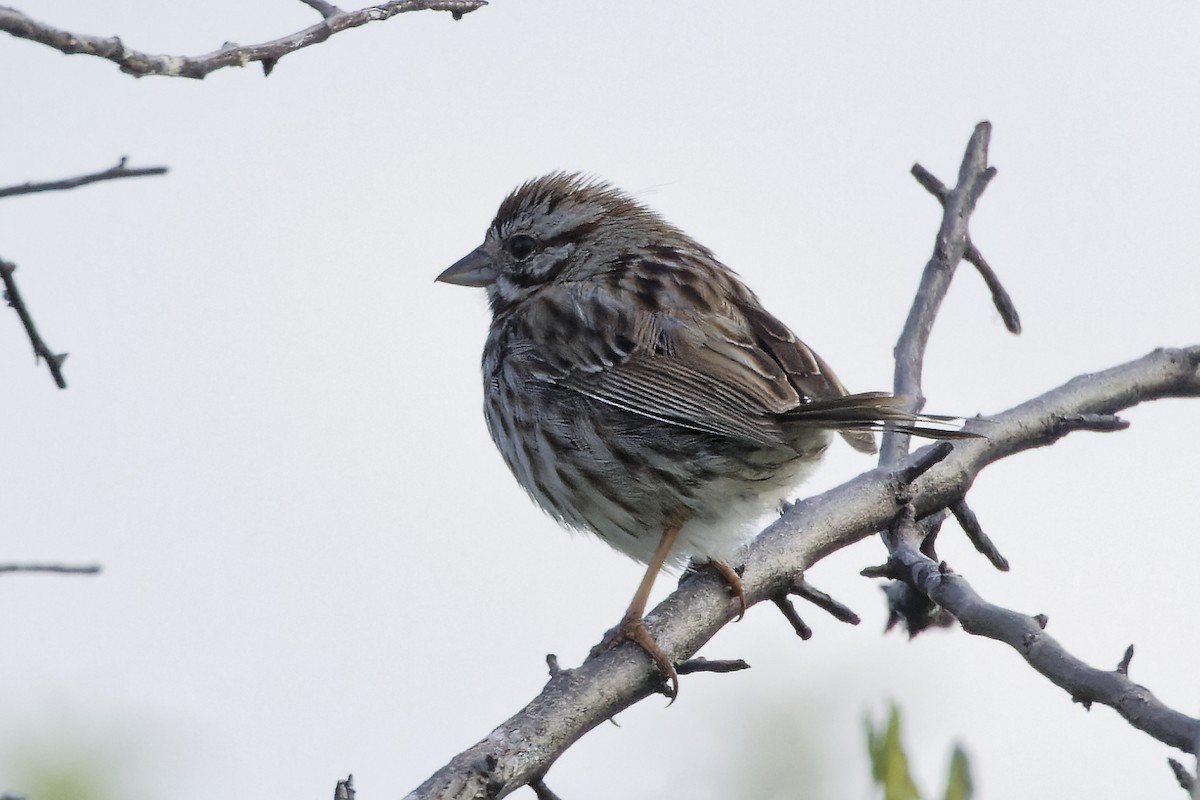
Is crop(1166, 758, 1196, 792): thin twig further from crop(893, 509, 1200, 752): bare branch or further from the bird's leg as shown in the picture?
the bird's leg

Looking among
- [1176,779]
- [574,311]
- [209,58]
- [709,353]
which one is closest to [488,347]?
[574,311]

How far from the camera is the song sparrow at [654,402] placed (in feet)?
15.2

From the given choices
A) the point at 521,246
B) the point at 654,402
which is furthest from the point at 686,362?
the point at 521,246

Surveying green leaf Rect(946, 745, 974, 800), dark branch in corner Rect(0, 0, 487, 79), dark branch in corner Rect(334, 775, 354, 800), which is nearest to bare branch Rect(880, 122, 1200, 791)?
green leaf Rect(946, 745, 974, 800)

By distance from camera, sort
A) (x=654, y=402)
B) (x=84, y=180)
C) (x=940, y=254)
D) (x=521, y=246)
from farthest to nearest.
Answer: (x=521, y=246) → (x=940, y=254) → (x=654, y=402) → (x=84, y=180)

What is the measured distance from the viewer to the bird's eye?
6.02 m

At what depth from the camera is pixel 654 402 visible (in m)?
4.82

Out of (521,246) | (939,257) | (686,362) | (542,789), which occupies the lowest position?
(542,789)

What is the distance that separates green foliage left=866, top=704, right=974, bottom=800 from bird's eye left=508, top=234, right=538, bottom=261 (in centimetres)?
379

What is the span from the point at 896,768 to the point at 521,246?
3.90 m

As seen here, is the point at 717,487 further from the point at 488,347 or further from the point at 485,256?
the point at 485,256

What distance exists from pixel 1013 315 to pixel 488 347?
6.66 ft

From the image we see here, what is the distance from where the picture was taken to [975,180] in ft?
17.5

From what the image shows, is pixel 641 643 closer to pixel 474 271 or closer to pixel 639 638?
pixel 639 638
